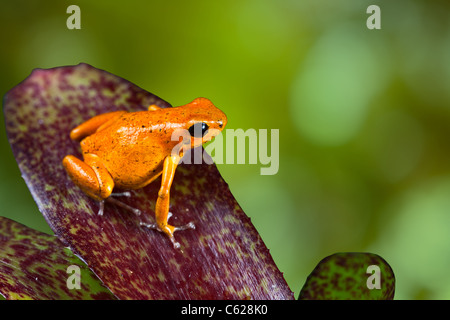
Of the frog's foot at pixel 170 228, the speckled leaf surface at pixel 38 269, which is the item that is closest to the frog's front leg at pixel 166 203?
the frog's foot at pixel 170 228

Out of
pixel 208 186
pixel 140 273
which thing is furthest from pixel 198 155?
pixel 140 273

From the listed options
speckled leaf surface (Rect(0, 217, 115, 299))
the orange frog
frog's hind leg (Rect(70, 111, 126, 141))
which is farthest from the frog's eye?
speckled leaf surface (Rect(0, 217, 115, 299))

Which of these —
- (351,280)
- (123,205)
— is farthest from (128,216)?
(351,280)

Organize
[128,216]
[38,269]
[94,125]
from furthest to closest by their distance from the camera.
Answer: [94,125] < [128,216] < [38,269]

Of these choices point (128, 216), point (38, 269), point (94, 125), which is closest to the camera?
point (38, 269)

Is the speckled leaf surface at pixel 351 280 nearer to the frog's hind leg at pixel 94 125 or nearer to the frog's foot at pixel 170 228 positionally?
the frog's foot at pixel 170 228

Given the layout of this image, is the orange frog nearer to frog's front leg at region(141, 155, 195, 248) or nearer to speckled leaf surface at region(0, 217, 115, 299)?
frog's front leg at region(141, 155, 195, 248)

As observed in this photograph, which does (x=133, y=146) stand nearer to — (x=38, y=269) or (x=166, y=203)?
(x=166, y=203)
